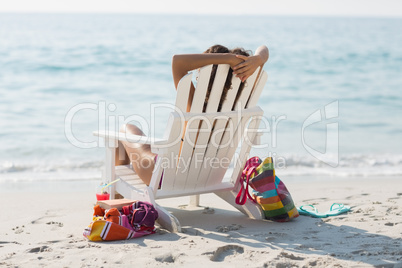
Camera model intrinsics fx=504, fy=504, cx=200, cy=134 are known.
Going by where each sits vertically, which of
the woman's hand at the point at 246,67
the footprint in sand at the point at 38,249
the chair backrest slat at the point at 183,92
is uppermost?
the woman's hand at the point at 246,67

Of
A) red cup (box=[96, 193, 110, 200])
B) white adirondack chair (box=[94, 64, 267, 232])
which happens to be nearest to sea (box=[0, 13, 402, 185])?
red cup (box=[96, 193, 110, 200])

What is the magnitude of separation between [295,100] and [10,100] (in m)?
6.34

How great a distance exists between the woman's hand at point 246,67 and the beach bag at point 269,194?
701mm

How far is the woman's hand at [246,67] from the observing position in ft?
10.4

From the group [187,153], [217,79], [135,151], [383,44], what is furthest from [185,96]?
[383,44]

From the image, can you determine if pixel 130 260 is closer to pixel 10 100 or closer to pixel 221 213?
pixel 221 213

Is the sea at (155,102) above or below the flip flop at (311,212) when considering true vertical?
above

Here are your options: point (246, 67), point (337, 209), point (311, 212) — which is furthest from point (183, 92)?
point (337, 209)

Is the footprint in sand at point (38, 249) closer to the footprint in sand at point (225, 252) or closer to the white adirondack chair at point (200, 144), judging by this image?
the white adirondack chair at point (200, 144)

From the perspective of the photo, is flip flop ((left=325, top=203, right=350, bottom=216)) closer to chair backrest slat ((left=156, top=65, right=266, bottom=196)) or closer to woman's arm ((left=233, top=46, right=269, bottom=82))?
chair backrest slat ((left=156, top=65, right=266, bottom=196))

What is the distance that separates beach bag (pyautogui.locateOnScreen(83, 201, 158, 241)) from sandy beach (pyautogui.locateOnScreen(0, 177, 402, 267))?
0.06 meters

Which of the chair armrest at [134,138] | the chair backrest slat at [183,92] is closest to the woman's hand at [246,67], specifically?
the chair backrest slat at [183,92]

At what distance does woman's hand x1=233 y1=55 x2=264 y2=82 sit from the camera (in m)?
3.18

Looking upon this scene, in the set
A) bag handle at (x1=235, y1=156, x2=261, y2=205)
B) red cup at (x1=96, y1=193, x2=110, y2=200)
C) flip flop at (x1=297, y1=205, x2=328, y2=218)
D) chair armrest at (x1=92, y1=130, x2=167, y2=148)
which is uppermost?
chair armrest at (x1=92, y1=130, x2=167, y2=148)
